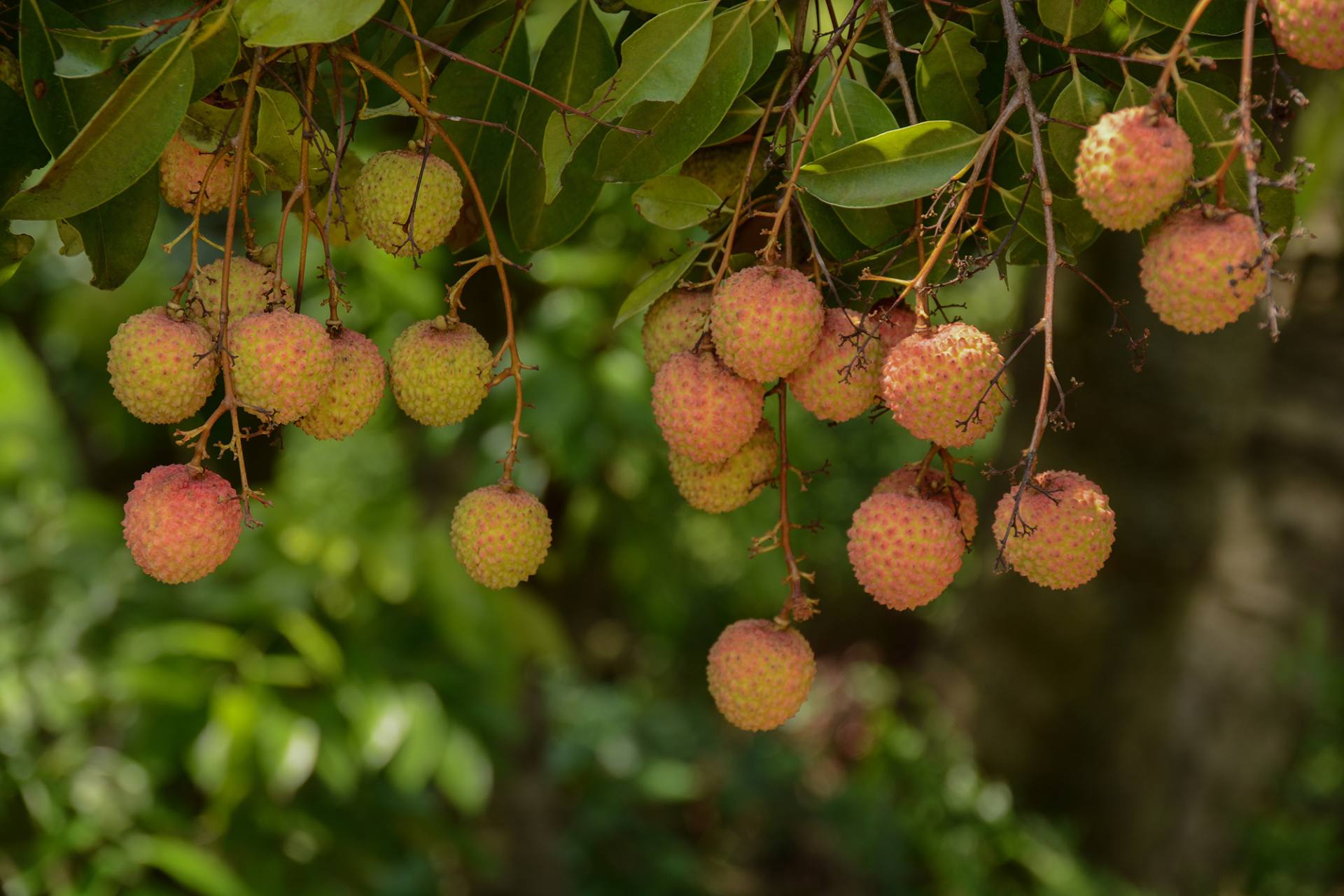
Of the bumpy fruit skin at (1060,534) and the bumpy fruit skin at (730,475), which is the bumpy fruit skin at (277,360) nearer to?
the bumpy fruit skin at (730,475)

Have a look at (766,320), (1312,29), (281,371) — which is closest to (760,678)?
(766,320)

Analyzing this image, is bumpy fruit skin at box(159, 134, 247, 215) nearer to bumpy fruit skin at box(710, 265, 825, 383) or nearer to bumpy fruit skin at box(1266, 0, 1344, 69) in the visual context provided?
bumpy fruit skin at box(710, 265, 825, 383)

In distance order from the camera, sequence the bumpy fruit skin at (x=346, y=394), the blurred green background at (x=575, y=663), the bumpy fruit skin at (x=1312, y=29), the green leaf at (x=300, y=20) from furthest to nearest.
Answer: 1. the blurred green background at (x=575, y=663)
2. the bumpy fruit skin at (x=346, y=394)
3. the green leaf at (x=300, y=20)
4. the bumpy fruit skin at (x=1312, y=29)

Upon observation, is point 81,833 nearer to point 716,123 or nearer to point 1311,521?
point 716,123

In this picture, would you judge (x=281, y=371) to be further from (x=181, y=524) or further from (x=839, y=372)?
(x=839, y=372)

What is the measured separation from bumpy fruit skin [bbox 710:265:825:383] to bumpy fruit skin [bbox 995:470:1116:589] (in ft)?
0.49

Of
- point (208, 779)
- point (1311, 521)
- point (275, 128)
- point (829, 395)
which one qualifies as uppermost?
point (275, 128)

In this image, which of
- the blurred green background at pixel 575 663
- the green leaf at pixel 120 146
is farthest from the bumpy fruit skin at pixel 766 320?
the blurred green background at pixel 575 663

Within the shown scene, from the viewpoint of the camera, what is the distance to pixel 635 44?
0.72 metres

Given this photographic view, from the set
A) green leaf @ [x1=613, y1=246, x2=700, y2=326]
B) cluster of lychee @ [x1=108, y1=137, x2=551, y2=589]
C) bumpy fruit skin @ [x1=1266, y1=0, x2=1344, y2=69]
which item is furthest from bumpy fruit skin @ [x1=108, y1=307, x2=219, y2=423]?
bumpy fruit skin @ [x1=1266, y1=0, x2=1344, y2=69]

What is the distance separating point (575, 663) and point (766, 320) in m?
3.10

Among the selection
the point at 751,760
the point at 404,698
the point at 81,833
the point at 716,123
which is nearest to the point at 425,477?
the point at 404,698

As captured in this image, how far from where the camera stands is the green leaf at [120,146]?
2.17ft

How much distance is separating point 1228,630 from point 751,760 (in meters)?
1.49
